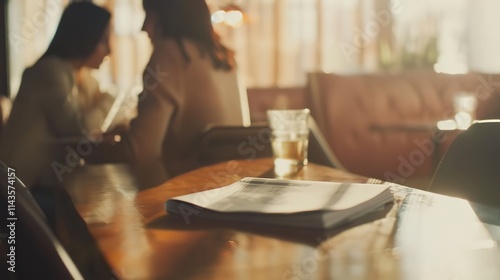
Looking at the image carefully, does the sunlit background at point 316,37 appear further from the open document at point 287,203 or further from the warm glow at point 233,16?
the open document at point 287,203

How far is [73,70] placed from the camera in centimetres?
216

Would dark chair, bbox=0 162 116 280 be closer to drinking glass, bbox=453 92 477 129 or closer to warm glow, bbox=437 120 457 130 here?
warm glow, bbox=437 120 457 130

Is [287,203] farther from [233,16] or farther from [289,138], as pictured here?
[233,16]

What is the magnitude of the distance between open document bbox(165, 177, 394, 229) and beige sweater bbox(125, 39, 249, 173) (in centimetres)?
72

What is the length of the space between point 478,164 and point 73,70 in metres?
1.54

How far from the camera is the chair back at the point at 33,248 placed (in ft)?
2.19

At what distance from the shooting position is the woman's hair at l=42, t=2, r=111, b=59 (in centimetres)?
216

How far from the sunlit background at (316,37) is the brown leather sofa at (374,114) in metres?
0.86

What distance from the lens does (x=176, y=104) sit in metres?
1.71

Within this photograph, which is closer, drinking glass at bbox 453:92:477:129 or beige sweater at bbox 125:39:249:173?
A: beige sweater at bbox 125:39:249:173

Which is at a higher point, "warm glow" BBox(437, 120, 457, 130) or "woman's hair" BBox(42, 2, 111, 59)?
"woman's hair" BBox(42, 2, 111, 59)

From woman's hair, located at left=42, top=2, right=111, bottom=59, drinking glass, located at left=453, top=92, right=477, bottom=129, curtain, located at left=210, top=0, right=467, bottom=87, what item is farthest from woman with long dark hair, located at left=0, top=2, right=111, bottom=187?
curtain, located at left=210, top=0, right=467, bottom=87

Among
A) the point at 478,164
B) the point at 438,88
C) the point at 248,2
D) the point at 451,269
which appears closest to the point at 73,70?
the point at 478,164

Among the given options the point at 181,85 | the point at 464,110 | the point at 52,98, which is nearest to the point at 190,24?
the point at 181,85
